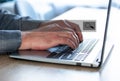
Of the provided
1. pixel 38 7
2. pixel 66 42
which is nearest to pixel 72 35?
pixel 66 42

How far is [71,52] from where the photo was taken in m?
0.77

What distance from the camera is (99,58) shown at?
685mm

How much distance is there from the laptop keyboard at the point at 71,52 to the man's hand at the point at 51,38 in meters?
0.02

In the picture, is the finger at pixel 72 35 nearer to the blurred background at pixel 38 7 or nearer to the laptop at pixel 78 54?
the laptop at pixel 78 54

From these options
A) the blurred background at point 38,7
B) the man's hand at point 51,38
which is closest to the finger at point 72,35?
the man's hand at point 51,38

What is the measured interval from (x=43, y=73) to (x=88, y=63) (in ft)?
0.45

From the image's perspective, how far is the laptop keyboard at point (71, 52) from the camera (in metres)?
0.72

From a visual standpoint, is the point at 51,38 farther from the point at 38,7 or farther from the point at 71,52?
the point at 38,7

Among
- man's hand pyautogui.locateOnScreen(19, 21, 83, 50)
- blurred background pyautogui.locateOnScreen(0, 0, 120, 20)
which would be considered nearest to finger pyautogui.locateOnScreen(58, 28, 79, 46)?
man's hand pyautogui.locateOnScreen(19, 21, 83, 50)

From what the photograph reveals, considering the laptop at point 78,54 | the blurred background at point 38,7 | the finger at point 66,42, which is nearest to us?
the laptop at point 78,54

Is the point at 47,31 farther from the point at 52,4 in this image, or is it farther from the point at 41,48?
the point at 52,4

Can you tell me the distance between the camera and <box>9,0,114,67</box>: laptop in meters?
0.67

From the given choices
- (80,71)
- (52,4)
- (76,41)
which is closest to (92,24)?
(76,41)

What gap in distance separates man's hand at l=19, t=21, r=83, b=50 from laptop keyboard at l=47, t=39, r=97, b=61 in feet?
0.06
